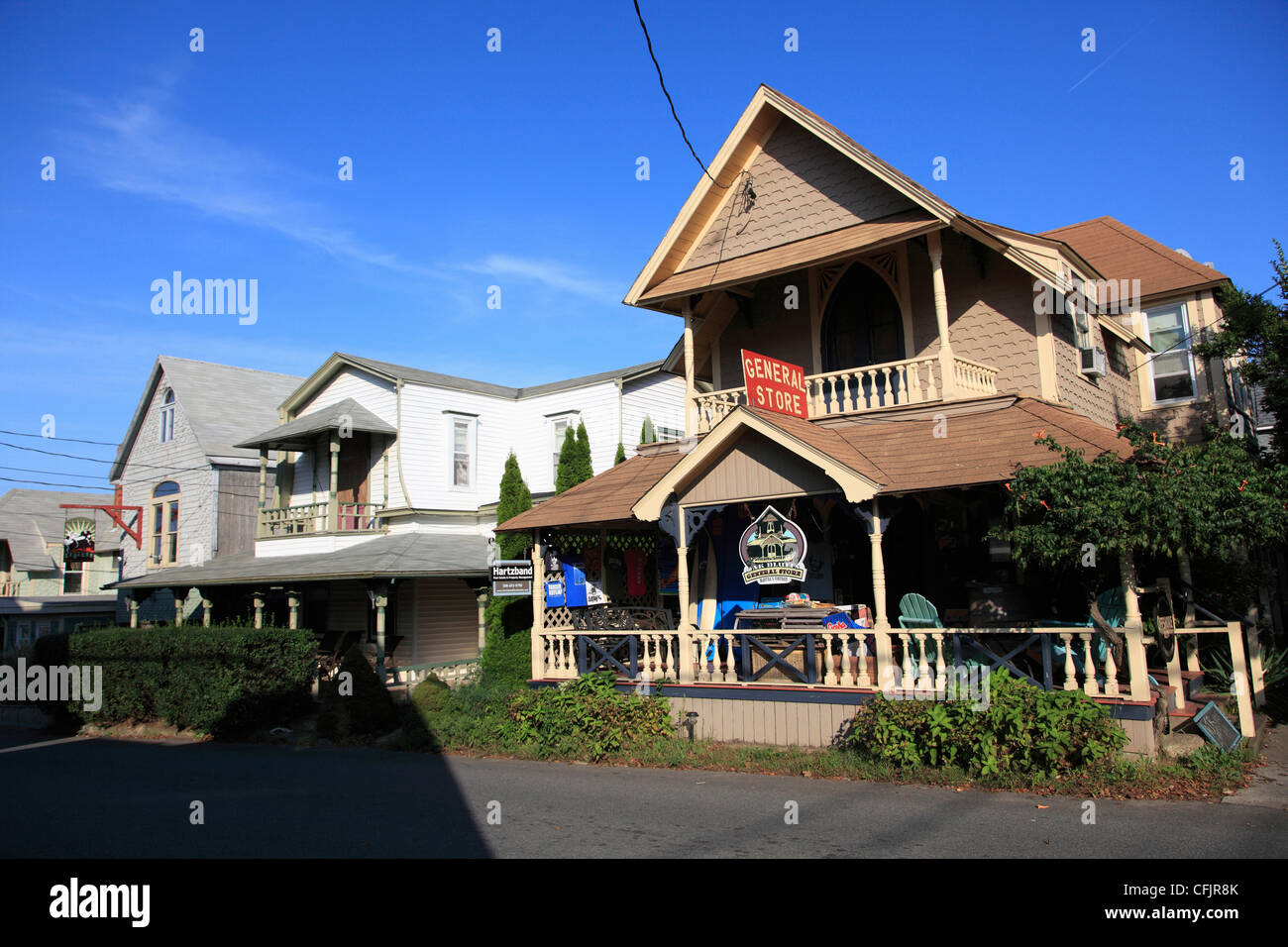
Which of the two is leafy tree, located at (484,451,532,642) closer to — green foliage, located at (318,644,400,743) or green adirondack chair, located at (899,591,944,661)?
green foliage, located at (318,644,400,743)

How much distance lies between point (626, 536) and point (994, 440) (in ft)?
25.5

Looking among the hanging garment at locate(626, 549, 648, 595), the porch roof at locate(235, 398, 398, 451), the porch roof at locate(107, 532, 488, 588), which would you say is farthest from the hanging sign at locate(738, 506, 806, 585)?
the porch roof at locate(235, 398, 398, 451)

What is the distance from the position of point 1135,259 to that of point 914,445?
426 inches

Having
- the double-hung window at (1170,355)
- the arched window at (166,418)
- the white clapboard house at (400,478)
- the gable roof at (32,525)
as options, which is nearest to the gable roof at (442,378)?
the white clapboard house at (400,478)

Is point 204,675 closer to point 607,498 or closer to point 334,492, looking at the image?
point 334,492

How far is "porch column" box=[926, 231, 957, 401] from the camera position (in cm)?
1340

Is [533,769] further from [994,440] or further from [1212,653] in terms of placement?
[1212,653]

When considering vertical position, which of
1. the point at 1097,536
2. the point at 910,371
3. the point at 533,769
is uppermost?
the point at 910,371

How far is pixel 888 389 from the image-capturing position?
1399 centimetres

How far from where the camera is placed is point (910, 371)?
13859 mm

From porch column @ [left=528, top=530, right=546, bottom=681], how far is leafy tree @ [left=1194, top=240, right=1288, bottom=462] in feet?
36.5

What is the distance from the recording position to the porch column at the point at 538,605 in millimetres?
15422
